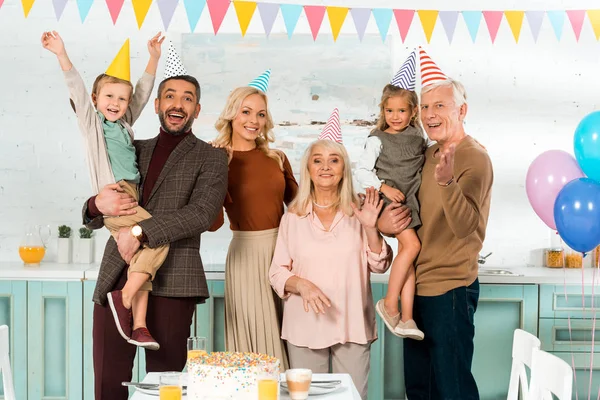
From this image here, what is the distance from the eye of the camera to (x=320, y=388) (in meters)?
2.22

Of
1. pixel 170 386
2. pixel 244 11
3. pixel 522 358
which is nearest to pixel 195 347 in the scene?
pixel 170 386

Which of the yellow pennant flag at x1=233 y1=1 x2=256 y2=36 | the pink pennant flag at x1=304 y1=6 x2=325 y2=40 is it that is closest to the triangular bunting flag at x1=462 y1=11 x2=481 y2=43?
the pink pennant flag at x1=304 y1=6 x2=325 y2=40

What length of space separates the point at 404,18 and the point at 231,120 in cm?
151

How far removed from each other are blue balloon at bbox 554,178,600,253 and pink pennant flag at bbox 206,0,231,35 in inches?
85.0

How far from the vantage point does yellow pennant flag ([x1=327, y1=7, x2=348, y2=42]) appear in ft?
14.1

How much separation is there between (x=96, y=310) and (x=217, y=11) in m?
1.96

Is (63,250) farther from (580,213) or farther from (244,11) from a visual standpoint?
(580,213)

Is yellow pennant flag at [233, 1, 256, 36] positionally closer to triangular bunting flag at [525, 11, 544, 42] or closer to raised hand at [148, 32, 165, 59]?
raised hand at [148, 32, 165, 59]

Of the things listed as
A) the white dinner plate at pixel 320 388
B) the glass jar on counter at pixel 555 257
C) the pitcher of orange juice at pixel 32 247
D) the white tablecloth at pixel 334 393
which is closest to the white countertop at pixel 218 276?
the pitcher of orange juice at pixel 32 247

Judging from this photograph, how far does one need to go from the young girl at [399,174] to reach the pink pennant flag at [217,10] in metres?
1.45

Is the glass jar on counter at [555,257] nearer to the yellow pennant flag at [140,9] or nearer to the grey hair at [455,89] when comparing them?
the grey hair at [455,89]

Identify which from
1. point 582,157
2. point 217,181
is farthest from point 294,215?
point 582,157

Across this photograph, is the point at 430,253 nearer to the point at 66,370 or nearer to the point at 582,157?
the point at 582,157

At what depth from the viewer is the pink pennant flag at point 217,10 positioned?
4227 millimetres
